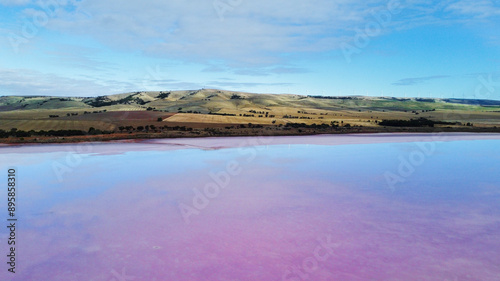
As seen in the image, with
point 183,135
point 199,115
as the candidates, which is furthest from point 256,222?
point 199,115

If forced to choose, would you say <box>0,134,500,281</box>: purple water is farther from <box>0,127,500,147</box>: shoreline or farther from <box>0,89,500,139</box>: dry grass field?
<box>0,89,500,139</box>: dry grass field

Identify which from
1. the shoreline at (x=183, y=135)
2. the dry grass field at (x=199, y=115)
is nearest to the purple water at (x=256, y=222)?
the shoreline at (x=183, y=135)

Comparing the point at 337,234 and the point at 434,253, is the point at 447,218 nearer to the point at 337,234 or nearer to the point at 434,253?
the point at 434,253

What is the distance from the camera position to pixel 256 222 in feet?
36.1

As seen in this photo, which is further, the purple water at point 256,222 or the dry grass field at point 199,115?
the dry grass field at point 199,115

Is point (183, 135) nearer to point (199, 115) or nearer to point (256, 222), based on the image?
point (199, 115)

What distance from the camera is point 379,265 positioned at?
26.0ft

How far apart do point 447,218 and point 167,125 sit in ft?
145

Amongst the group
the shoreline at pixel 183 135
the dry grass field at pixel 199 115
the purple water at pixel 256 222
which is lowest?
the purple water at pixel 256 222

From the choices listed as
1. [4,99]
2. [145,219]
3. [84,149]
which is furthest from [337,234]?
[4,99]

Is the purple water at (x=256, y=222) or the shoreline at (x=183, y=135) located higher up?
the shoreline at (x=183, y=135)

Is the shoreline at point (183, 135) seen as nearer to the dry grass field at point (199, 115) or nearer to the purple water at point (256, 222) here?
the dry grass field at point (199, 115)

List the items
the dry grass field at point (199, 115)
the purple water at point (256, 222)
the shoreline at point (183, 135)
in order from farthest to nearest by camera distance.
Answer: the dry grass field at point (199, 115) < the shoreline at point (183, 135) < the purple water at point (256, 222)

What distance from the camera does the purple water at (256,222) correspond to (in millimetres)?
7871
